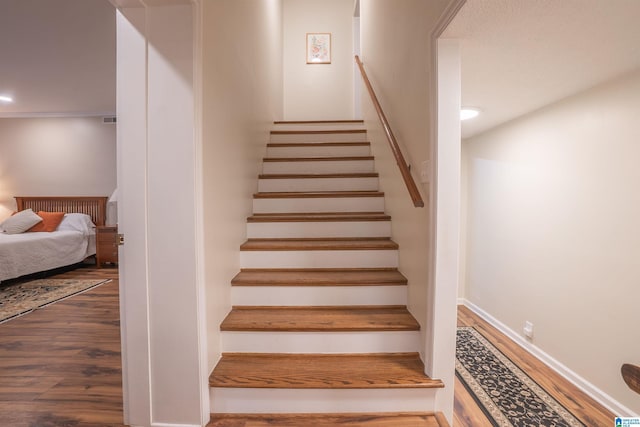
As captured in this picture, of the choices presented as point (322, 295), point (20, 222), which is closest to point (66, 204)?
point (20, 222)

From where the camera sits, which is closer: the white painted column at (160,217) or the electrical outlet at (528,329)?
the white painted column at (160,217)

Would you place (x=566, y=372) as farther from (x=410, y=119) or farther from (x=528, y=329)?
(x=410, y=119)

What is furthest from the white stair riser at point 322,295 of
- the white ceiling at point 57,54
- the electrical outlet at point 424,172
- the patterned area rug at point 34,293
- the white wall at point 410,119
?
the patterned area rug at point 34,293

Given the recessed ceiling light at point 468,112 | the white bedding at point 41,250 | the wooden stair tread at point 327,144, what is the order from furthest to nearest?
the white bedding at point 41,250, the wooden stair tread at point 327,144, the recessed ceiling light at point 468,112

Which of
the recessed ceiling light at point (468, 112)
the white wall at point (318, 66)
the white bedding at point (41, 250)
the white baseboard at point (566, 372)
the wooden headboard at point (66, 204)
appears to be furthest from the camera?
the wooden headboard at point (66, 204)

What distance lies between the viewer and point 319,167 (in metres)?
2.79

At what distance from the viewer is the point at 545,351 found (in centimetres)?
218

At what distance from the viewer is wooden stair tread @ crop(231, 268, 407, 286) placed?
1742mm

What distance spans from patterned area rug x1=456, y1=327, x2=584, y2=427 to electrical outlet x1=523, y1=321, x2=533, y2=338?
0.98ft

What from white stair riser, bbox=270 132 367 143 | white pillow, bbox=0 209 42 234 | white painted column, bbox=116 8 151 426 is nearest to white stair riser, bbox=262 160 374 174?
white stair riser, bbox=270 132 367 143

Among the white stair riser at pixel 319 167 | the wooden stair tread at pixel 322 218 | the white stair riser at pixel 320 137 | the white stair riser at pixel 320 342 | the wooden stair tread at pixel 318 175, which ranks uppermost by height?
the white stair riser at pixel 320 137

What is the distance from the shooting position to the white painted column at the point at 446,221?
4.22 feet

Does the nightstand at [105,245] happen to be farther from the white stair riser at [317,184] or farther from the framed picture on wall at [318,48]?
the framed picture on wall at [318,48]

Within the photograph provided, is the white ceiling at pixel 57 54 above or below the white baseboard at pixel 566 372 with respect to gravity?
above
